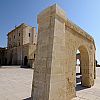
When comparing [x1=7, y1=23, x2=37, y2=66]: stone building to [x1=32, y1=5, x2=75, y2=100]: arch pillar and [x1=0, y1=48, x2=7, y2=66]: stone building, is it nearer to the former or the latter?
[x1=0, y1=48, x2=7, y2=66]: stone building

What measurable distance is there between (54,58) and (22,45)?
24.4 m

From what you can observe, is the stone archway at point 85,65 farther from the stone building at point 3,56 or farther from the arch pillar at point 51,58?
the stone building at point 3,56

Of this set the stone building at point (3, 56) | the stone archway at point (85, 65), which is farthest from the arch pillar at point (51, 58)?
the stone building at point (3, 56)

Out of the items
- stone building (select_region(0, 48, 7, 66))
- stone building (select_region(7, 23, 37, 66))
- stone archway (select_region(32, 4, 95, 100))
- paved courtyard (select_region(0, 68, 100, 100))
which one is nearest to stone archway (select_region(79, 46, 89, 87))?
paved courtyard (select_region(0, 68, 100, 100))

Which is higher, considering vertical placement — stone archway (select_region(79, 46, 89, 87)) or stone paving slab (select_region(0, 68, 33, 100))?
stone archway (select_region(79, 46, 89, 87))

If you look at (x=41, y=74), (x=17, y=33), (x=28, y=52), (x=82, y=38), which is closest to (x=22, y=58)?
(x=28, y=52)

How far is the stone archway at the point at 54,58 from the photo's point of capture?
179 inches

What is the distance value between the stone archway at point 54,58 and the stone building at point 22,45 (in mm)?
19778

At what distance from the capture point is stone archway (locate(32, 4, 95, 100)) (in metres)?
4.55

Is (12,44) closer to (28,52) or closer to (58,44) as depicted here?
(28,52)

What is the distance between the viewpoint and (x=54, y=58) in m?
4.68

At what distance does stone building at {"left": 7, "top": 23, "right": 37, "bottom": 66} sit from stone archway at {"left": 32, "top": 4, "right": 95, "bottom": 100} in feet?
64.9

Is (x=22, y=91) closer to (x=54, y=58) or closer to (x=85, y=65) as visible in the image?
(x=54, y=58)

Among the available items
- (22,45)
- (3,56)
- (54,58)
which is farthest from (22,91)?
(3,56)
